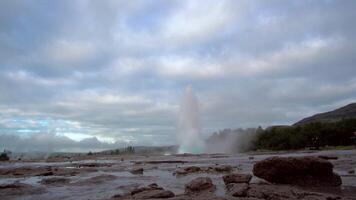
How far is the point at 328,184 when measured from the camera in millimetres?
20391

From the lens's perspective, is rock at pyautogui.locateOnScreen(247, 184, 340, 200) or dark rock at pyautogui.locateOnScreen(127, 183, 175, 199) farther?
dark rock at pyautogui.locateOnScreen(127, 183, 175, 199)

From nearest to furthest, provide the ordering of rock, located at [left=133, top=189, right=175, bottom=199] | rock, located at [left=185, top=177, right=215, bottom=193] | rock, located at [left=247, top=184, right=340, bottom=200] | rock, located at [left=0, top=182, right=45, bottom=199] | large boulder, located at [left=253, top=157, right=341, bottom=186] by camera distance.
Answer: rock, located at [left=247, top=184, right=340, bottom=200]
rock, located at [left=133, top=189, right=175, bottom=199]
rock, located at [left=185, top=177, right=215, bottom=193]
large boulder, located at [left=253, top=157, right=341, bottom=186]
rock, located at [left=0, top=182, right=45, bottom=199]

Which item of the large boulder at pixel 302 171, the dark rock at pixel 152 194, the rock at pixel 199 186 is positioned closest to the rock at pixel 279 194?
the rock at pixel 199 186

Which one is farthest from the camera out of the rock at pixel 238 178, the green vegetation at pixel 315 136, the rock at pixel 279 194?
the green vegetation at pixel 315 136

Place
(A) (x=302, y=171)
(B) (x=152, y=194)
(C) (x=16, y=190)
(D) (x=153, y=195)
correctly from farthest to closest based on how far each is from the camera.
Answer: (C) (x=16, y=190)
(A) (x=302, y=171)
(B) (x=152, y=194)
(D) (x=153, y=195)

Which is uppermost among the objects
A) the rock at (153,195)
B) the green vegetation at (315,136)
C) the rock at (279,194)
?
the green vegetation at (315,136)

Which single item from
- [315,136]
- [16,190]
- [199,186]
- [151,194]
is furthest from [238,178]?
[315,136]

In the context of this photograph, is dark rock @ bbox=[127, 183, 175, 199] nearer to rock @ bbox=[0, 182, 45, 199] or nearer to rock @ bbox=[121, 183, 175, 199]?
rock @ bbox=[121, 183, 175, 199]

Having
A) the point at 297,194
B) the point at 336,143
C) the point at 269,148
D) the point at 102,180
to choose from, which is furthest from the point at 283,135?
the point at 297,194

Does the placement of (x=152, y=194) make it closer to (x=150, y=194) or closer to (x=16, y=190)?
(x=150, y=194)

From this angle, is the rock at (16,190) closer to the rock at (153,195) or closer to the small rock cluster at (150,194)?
the small rock cluster at (150,194)

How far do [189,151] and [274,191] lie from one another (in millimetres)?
102136

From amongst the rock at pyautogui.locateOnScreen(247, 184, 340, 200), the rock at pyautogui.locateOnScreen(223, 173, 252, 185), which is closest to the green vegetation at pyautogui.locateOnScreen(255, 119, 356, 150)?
the rock at pyautogui.locateOnScreen(223, 173, 252, 185)

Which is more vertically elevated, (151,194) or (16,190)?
A: (16,190)
